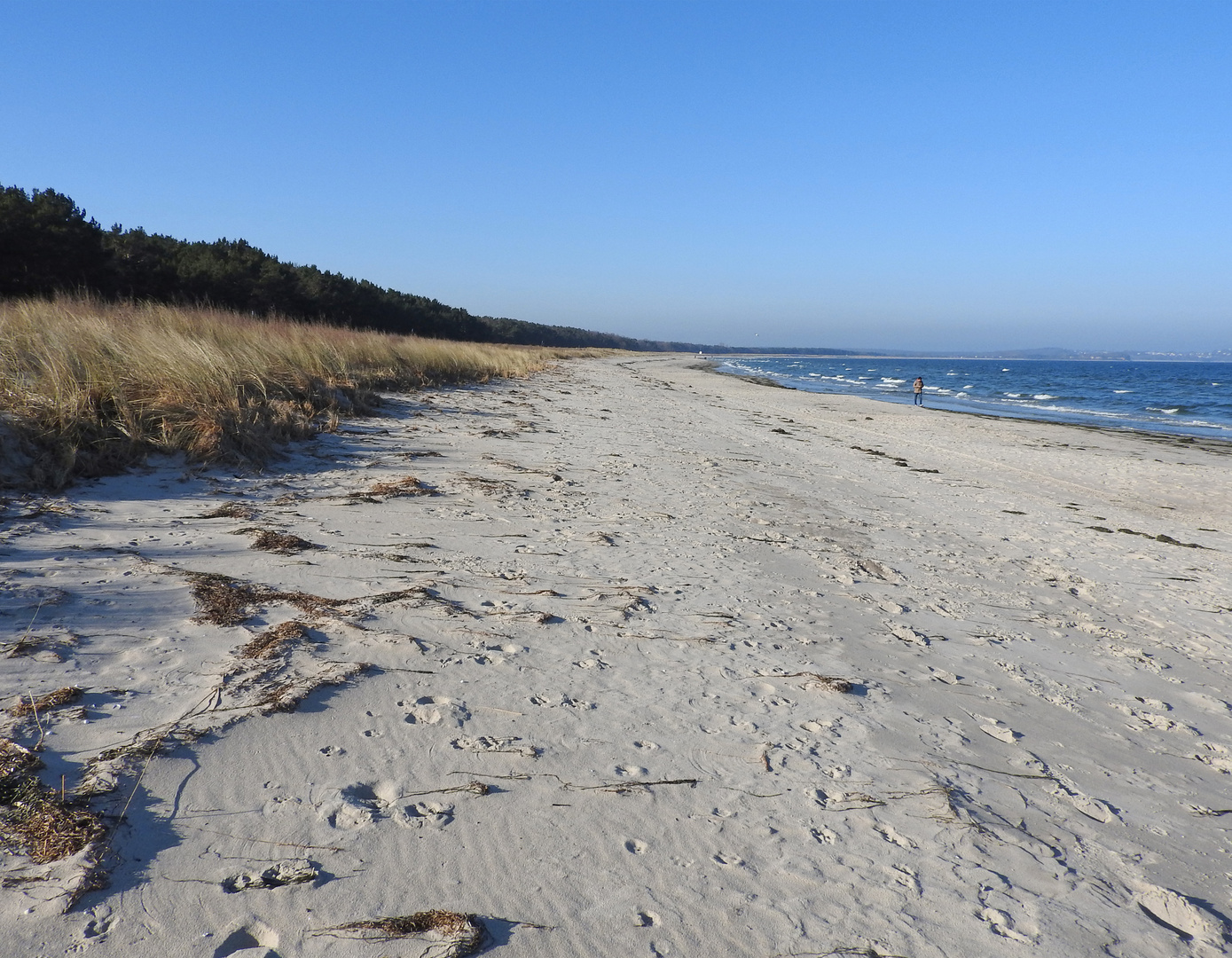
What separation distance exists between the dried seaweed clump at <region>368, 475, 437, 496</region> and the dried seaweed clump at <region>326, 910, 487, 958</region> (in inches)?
152

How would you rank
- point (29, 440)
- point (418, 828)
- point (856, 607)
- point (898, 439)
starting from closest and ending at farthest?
point (418, 828)
point (856, 607)
point (29, 440)
point (898, 439)

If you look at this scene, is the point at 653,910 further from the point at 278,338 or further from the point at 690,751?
the point at 278,338

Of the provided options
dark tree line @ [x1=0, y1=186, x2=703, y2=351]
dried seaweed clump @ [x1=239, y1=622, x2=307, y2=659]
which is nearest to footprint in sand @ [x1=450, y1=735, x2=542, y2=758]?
dried seaweed clump @ [x1=239, y1=622, x2=307, y2=659]

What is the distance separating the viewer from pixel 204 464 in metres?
5.17

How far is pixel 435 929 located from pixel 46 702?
1506 millimetres

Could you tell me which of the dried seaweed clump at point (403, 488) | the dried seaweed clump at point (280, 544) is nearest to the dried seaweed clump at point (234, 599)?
the dried seaweed clump at point (280, 544)

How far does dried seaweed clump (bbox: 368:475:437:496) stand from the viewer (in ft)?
16.9

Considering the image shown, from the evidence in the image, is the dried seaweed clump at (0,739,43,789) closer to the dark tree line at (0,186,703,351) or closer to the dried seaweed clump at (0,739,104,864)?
the dried seaweed clump at (0,739,104,864)

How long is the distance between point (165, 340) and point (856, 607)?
21.8 feet

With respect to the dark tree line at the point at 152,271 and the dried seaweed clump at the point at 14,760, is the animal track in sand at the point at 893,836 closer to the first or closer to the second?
the dried seaweed clump at the point at 14,760

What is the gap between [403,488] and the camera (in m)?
5.27

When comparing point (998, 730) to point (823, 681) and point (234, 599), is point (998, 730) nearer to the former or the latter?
point (823, 681)

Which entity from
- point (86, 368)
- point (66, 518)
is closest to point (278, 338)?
point (86, 368)

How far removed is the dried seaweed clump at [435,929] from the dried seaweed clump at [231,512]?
338 cm
